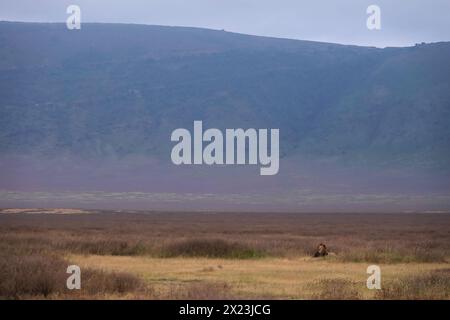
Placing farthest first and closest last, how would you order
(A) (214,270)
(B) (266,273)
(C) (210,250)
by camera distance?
(C) (210,250) < (A) (214,270) < (B) (266,273)

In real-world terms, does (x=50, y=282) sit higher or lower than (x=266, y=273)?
higher

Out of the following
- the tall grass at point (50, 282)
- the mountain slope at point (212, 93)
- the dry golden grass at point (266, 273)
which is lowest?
the dry golden grass at point (266, 273)

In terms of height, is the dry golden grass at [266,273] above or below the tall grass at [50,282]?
below

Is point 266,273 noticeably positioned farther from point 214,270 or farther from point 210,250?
point 210,250

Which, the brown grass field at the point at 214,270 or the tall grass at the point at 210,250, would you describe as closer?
the brown grass field at the point at 214,270

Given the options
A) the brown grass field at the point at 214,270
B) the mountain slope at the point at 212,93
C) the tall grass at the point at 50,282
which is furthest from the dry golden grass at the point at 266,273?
the mountain slope at the point at 212,93

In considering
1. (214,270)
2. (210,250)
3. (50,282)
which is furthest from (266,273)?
(50,282)

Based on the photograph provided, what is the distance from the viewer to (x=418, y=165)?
303 ft

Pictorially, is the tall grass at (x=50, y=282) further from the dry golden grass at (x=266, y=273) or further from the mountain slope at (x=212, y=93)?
the mountain slope at (x=212, y=93)

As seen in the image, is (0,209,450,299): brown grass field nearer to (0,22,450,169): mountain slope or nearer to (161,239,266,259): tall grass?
(161,239,266,259): tall grass

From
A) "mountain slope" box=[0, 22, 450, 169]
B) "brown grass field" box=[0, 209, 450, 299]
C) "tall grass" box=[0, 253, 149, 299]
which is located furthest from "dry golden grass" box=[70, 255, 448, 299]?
"mountain slope" box=[0, 22, 450, 169]

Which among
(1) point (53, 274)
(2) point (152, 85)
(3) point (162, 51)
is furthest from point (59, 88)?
(1) point (53, 274)

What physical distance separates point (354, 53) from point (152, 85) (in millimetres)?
35307

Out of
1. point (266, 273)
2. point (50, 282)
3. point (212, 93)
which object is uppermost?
point (212, 93)
